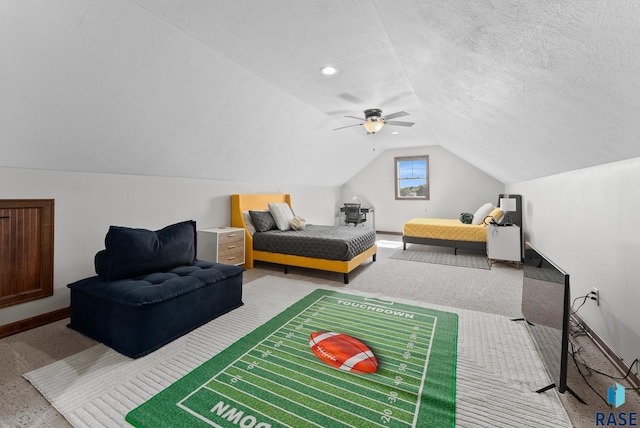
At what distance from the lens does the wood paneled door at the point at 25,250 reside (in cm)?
233

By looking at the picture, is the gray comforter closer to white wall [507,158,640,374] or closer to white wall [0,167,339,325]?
white wall [0,167,339,325]

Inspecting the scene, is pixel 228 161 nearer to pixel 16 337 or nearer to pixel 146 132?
pixel 146 132

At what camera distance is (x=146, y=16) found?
6.51 feet

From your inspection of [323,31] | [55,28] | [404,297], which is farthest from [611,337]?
[55,28]

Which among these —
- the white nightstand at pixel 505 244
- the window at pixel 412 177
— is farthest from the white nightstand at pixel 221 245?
the window at pixel 412 177

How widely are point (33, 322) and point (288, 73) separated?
347 cm

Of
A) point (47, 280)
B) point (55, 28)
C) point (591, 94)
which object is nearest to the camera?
point (591, 94)

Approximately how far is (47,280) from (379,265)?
4.16 m

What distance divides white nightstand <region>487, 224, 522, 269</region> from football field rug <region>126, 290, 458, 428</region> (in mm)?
2646

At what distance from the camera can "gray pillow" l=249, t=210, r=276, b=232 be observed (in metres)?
4.52

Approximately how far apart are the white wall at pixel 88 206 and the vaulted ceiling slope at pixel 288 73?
15 centimetres

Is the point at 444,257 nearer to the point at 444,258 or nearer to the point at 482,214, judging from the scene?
the point at 444,258

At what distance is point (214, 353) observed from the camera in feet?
6.61

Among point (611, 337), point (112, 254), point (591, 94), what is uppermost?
point (591, 94)
